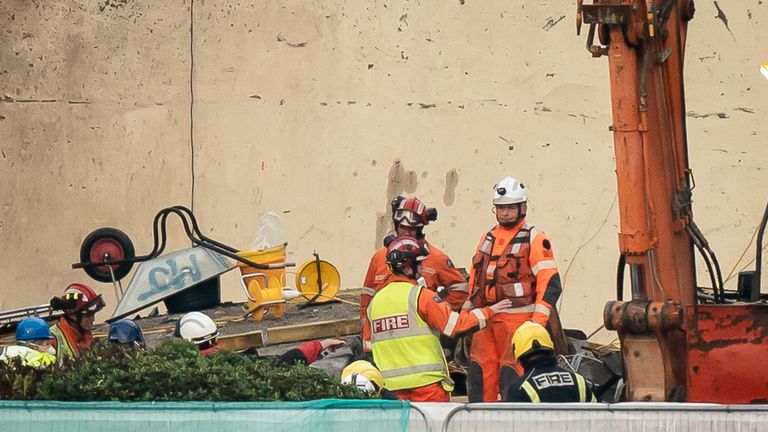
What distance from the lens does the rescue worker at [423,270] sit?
1225 centimetres

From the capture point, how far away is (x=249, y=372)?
27.8 ft

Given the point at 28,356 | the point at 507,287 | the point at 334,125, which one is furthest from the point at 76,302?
the point at 334,125

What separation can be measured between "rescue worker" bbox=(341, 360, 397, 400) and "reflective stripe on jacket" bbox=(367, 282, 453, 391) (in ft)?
0.39

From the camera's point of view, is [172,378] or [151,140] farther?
[151,140]

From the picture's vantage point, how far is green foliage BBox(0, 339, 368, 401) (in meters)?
8.19

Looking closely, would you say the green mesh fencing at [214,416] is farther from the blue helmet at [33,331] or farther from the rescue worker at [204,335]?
the blue helmet at [33,331]

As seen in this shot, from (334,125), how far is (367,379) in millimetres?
8827

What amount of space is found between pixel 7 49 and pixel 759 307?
38.3 feet

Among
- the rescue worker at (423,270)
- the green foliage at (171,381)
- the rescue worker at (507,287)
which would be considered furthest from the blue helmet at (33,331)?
the green foliage at (171,381)

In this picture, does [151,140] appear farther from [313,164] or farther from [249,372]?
[249,372]

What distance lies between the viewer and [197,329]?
434 inches

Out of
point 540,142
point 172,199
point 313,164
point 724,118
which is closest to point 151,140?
point 172,199

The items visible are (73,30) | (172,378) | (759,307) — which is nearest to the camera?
(172,378)

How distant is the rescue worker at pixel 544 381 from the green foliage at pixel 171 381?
0.86m
